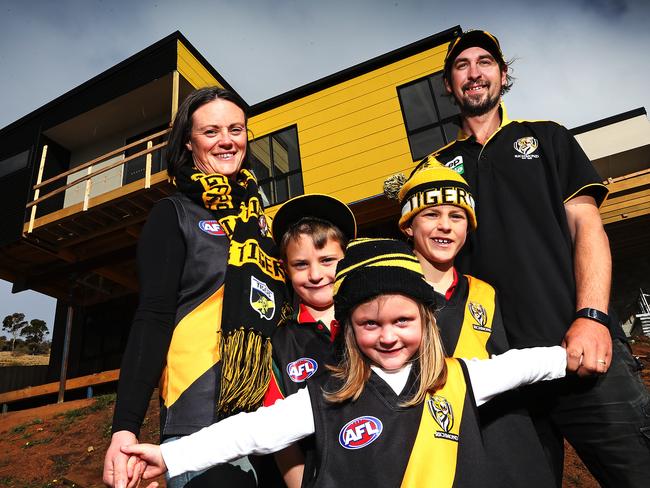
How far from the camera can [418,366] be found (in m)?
1.98

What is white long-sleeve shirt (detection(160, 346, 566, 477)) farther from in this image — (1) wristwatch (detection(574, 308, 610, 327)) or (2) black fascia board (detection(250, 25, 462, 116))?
(2) black fascia board (detection(250, 25, 462, 116))

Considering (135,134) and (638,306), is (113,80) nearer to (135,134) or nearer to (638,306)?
(135,134)

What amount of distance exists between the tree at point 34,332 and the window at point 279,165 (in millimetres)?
50408

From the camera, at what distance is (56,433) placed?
28.5ft

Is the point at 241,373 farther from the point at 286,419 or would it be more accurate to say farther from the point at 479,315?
the point at 479,315

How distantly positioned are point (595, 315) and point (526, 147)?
96cm

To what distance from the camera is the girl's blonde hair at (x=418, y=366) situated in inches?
73.7

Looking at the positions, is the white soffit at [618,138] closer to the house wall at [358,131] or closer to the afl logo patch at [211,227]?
the house wall at [358,131]

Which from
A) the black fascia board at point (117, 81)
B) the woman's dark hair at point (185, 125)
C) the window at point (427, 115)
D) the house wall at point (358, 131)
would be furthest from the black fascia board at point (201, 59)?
the woman's dark hair at point (185, 125)

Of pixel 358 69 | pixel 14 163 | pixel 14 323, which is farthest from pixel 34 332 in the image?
pixel 358 69

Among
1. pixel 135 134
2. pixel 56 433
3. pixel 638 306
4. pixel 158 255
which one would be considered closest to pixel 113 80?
pixel 135 134

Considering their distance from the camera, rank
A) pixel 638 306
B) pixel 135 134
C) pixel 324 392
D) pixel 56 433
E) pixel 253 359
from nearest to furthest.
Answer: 1. pixel 324 392
2. pixel 253 359
3. pixel 56 433
4. pixel 638 306
5. pixel 135 134

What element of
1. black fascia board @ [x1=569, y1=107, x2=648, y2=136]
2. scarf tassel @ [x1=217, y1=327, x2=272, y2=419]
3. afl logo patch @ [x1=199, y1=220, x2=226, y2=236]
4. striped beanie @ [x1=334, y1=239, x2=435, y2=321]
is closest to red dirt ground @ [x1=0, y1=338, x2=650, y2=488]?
striped beanie @ [x1=334, y1=239, x2=435, y2=321]

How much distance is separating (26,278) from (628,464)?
49.4ft
